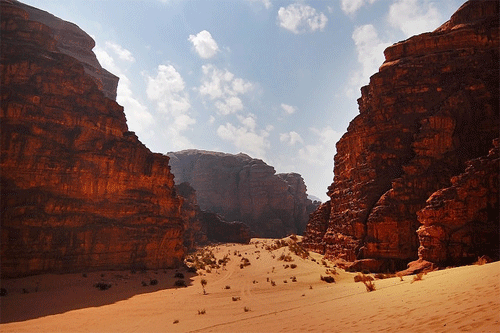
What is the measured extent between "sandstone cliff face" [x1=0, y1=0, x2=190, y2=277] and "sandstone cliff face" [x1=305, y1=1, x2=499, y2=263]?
1633 centimetres

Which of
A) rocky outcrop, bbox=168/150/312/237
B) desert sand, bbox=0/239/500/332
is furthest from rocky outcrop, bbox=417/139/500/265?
rocky outcrop, bbox=168/150/312/237

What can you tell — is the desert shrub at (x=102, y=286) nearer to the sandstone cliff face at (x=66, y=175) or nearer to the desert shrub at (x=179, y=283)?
the sandstone cliff face at (x=66, y=175)

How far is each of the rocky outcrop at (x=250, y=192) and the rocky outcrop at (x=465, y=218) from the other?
5702 centimetres

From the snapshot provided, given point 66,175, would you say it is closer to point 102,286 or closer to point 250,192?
point 102,286

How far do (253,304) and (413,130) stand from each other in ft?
58.9

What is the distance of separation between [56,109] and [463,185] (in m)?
27.0

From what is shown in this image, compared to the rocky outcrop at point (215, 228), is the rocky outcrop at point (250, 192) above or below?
above

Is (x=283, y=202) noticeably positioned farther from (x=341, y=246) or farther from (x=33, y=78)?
(x=33, y=78)

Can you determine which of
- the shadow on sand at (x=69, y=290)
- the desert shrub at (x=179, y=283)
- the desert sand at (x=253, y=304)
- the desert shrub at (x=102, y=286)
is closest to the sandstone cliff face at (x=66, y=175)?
the shadow on sand at (x=69, y=290)

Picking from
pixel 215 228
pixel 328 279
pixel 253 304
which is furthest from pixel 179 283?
pixel 215 228

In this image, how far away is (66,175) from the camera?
802 inches

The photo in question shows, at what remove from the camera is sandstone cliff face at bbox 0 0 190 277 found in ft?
59.7

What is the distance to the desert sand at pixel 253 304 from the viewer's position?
738 cm

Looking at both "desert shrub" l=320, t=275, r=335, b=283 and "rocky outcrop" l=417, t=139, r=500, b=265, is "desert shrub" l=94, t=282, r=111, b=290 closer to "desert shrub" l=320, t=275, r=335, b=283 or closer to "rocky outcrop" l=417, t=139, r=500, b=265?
"desert shrub" l=320, t=275, r=335, b=283
